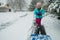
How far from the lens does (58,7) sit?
17.4m

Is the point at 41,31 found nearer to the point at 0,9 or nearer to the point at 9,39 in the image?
the point at 9,39

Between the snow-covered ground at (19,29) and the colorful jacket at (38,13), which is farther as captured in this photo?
the snow-covered ground at (19,29)

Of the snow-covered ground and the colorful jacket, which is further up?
the colorful jacket

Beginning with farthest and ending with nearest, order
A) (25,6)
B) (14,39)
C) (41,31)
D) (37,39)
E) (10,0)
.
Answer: (25,6), (10,0), (14,39), (41,31), (37,39)

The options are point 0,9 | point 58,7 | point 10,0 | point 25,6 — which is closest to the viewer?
point 58,7

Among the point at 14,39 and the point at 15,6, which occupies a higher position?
the point at 14,39

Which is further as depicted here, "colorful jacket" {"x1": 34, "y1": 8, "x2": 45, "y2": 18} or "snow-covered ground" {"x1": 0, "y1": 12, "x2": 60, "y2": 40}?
"snow-covered ground" {"x1": 0, "y1": 12, "x2": 60, "y2": 40}

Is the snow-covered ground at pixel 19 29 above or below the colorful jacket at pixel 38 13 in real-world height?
below

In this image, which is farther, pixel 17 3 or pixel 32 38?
pixel 17 3

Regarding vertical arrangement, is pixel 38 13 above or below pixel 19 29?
above

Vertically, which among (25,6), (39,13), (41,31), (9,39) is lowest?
(25,6)

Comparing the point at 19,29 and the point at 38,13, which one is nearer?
the point at 38,13

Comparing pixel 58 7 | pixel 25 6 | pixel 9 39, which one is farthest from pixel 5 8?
pixel 9 39

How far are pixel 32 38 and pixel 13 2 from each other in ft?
250
